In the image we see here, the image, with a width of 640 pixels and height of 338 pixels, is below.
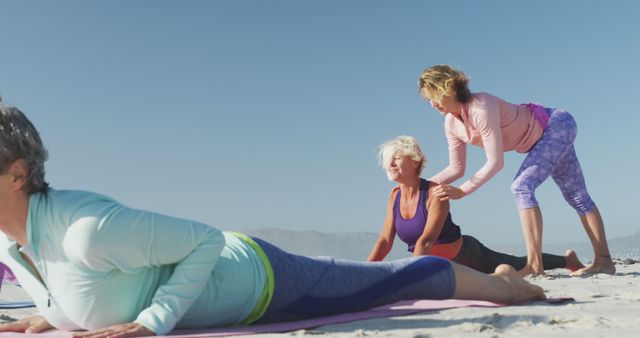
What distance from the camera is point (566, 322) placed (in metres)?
2.81

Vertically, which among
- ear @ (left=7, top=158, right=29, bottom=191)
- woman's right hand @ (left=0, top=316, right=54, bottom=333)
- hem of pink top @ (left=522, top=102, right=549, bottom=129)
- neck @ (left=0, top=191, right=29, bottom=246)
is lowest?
woman's right hand @ (left=0, top=316, right=54, bottom=333)

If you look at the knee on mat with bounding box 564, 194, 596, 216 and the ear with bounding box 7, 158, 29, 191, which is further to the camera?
the knee on mat with bounding box 564, 194, 596, 216

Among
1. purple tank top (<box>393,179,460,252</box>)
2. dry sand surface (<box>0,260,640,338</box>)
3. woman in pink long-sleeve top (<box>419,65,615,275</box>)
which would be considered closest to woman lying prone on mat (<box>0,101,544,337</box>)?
dry sand surface (<box>0,260,640,338</box>)

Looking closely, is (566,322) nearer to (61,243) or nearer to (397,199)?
(61,243)

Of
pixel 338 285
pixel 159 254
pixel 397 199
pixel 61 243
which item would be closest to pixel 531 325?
pixel 338 285

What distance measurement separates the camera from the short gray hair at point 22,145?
2209mm

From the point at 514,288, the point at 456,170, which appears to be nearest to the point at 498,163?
the point at 456,170

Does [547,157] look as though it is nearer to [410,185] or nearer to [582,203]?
[582,203]

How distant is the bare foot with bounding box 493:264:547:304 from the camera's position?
3.36m

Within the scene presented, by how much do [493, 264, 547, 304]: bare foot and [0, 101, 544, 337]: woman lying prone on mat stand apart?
0.87m

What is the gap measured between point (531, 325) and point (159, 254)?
160 centimetres

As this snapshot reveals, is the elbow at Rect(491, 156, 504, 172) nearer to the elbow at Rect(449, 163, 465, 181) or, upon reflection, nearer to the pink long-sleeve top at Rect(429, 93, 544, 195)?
the pink long-sleeve top at Rect(429, 93, 544, 195)

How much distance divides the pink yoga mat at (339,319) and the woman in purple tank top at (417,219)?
1.70 m

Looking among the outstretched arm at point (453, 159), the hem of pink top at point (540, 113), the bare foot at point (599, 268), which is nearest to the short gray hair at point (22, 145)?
the outstretched arm at point (453, 159)
